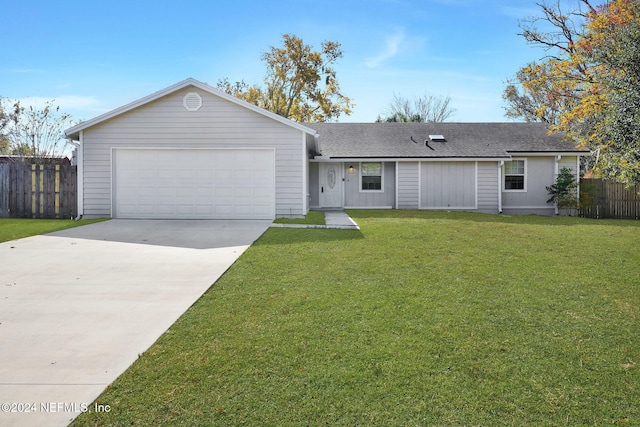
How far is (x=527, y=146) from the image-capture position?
715 inches

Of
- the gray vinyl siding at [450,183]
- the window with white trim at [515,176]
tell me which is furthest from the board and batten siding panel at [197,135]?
the window with white trim at [515,176]

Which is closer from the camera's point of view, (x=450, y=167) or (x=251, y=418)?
(x=251, y=418)

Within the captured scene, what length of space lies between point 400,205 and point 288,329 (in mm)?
14595

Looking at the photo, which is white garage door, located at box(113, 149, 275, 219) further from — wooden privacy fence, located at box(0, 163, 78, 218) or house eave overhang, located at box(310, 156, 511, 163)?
house eave overhang, located at box(310, 156, 511, 163)

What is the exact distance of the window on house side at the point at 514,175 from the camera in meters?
18.2

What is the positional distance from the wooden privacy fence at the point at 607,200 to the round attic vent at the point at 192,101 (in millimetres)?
15369

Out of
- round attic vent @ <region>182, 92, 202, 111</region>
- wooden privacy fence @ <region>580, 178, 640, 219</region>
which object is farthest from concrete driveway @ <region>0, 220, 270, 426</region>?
wooden privacy fence @ <region>580, 178, 640, 219</region>

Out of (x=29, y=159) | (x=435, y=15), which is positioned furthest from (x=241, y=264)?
(x=29, y=159)

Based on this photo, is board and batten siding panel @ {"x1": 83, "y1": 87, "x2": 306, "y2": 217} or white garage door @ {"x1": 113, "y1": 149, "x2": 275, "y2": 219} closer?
board and batten siding panel @ {"x1": 83, "y1": 87, "x2": 306, "y2": 217}

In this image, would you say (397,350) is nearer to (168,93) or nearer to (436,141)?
(168,93)

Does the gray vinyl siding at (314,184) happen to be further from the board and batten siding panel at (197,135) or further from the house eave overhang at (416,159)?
the board and batten siding panel at (197,135)

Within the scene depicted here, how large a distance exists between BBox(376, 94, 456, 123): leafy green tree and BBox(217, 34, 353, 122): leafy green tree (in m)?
7.79

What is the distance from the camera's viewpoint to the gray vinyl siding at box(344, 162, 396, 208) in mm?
18094

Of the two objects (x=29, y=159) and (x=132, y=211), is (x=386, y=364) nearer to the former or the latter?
(x=132, y=211)
